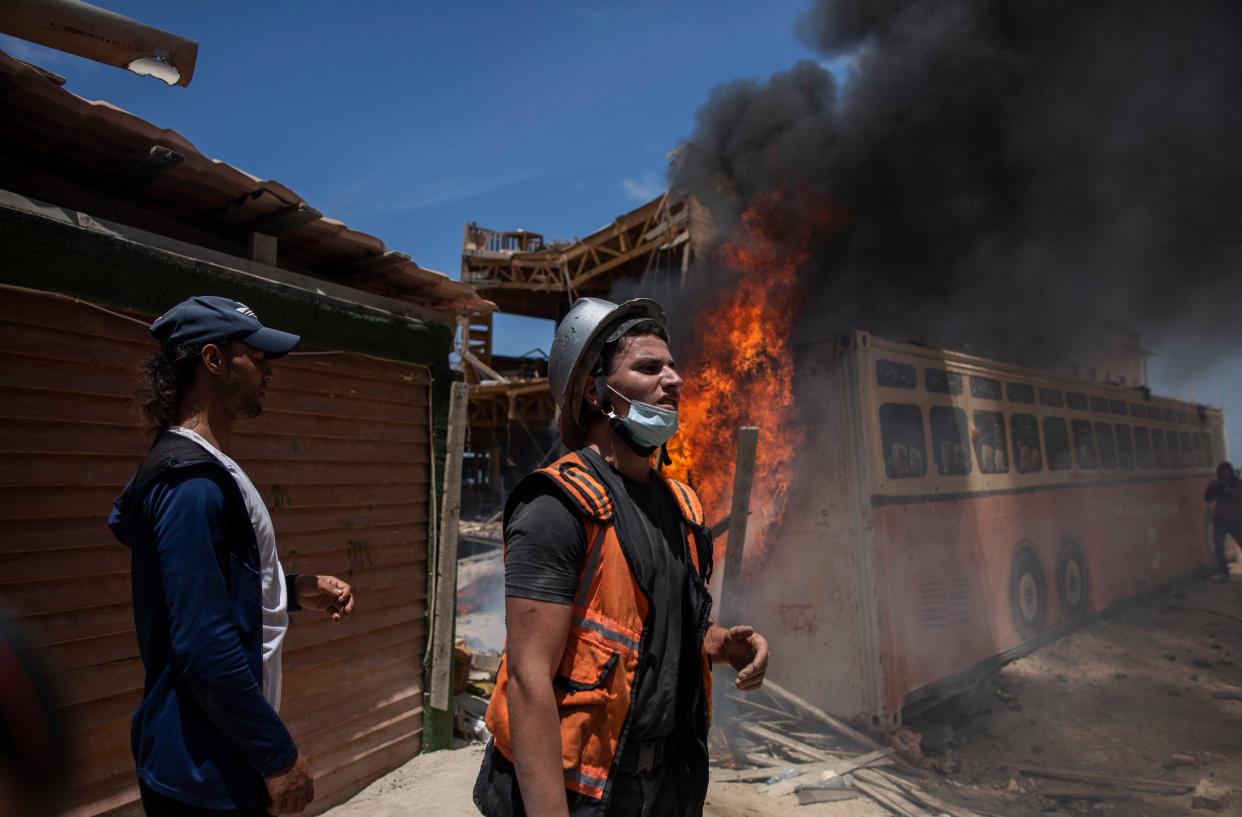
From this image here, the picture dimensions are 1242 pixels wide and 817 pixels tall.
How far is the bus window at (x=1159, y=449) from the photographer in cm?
1309

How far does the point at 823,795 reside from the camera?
560 cm

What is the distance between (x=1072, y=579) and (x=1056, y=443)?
1952mm

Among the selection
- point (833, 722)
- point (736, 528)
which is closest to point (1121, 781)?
point (833, 722)

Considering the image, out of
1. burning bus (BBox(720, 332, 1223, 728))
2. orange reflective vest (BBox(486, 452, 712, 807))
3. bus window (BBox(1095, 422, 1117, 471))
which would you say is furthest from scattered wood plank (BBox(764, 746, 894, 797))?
bus window (BBox(1095, 422, 1117, 471))

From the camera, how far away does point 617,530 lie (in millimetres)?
1822

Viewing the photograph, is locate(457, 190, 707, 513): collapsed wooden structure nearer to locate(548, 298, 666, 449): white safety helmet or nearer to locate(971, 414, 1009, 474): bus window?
locate(971, 414, 1009, 474): bus window

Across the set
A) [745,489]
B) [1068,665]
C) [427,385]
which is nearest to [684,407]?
[745,489]

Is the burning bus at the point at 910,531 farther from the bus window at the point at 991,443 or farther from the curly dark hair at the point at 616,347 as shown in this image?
the curly dark hair at the point at 616,347

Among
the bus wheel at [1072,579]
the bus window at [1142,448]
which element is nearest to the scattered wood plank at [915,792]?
the bus wheel at [1072,579]

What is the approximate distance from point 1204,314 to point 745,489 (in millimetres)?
12787

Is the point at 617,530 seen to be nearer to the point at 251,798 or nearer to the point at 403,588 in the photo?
the point at 251,798

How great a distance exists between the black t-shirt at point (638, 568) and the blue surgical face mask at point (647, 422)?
0.14 m

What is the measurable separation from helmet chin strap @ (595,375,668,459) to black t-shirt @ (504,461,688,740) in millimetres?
100

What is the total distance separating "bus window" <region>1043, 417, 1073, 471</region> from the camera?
31.3 feet
